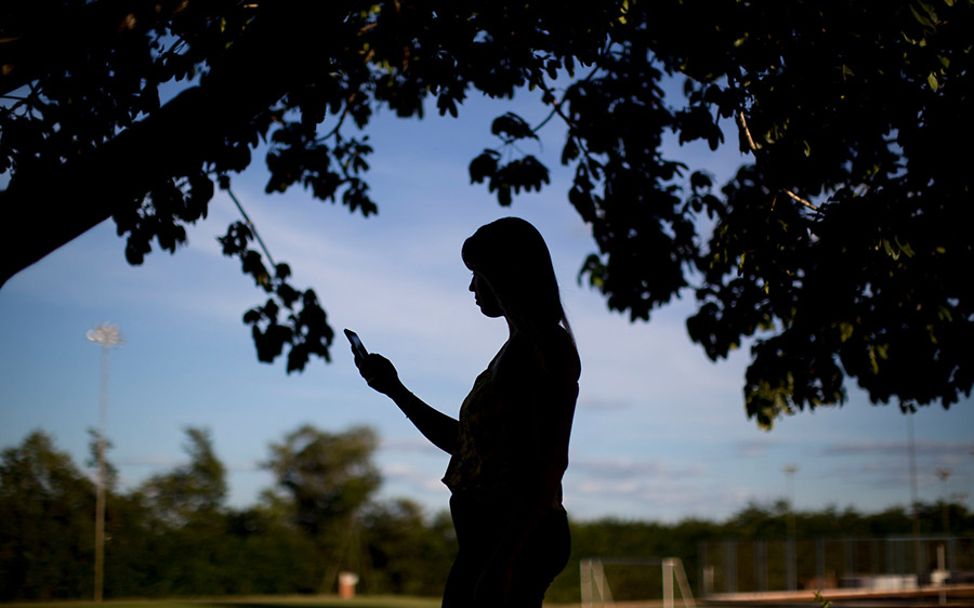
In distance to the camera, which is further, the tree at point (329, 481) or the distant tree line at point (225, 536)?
the tree at point (329, 481)

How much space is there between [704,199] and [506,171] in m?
2.12

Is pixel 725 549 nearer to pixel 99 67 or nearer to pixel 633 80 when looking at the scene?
pixel 633 80

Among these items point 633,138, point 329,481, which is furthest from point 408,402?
point 329,481

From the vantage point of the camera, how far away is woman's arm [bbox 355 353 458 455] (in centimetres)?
348

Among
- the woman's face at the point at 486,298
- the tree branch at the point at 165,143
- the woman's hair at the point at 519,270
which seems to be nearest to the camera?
the woman's hair at the point at 519,270

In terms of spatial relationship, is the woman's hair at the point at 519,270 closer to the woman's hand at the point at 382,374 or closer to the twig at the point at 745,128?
the woman's hand at the point at 382,374

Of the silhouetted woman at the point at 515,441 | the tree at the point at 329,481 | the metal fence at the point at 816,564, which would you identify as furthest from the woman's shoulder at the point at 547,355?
the tree at the point at 329,481

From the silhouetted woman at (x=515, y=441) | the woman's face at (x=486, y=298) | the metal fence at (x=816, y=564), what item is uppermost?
the woman's face at (x=486, y=298)

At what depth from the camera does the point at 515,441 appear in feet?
9.97

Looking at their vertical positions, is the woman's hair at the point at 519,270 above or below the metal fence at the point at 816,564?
above

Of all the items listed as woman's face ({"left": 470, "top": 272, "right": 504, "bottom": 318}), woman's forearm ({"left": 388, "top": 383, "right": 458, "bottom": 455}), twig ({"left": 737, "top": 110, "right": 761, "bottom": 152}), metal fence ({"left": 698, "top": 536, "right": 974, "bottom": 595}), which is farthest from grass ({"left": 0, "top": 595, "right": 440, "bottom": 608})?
woman's face ({"left": 470, "top": 272, "right": 504, "bottom": 318})

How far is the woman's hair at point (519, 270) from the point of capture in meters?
3.11

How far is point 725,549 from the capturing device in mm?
42375

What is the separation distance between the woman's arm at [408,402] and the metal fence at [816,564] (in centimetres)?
3915
